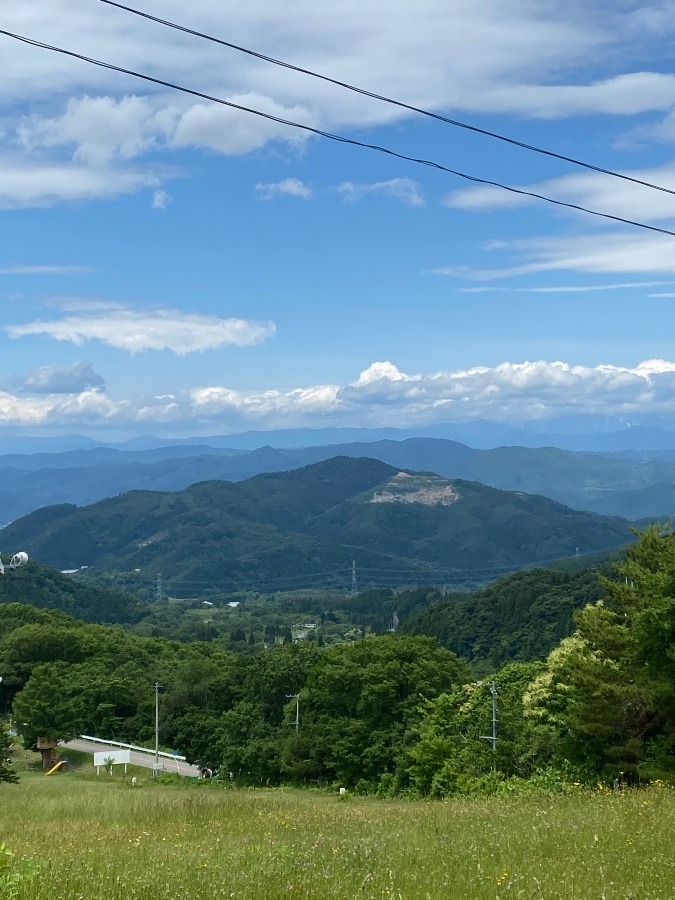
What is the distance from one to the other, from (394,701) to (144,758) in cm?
1663


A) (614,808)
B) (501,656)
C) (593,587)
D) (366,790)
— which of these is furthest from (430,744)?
(593,587)

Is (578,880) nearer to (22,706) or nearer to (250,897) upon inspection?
(250,897)

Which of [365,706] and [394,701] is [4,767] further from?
[394,701]

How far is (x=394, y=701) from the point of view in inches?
1877

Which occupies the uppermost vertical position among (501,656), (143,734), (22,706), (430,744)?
(430,744)

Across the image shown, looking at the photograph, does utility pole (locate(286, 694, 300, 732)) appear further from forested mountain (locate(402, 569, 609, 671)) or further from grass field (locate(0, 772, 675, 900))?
forested mountain (locate(402, 569, 609, 671))

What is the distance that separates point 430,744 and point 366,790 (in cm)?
852

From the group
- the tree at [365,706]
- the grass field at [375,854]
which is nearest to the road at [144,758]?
the tree at [365,706]

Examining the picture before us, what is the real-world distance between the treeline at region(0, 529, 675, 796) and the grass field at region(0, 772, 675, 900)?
9.58 meters

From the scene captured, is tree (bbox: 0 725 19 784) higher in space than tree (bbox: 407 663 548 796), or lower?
lower

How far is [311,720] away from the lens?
49.9 m

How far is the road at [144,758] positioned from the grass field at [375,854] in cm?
4009

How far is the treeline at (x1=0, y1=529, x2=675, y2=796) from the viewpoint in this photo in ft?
78.0

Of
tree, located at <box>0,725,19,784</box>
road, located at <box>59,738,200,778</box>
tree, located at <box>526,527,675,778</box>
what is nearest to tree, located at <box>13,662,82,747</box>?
road, located at <box>59,738,200,778</box>
